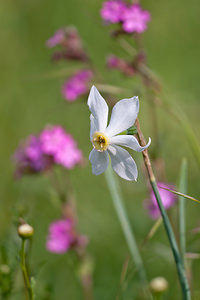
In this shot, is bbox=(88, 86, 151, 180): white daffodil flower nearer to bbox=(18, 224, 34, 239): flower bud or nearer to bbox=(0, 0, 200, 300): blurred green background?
bbox=(18, 224, 34, 239): flower bud

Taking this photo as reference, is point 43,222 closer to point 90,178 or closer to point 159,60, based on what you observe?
point 90,178

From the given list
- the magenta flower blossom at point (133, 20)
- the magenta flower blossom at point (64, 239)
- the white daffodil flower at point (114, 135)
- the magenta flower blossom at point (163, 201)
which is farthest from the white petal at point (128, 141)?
the magenta flower blossom at point (64, 239)

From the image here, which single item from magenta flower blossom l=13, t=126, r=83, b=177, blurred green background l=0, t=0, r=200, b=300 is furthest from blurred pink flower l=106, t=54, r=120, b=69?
magenta flower blossom l=13, t=126, r=83, b=177

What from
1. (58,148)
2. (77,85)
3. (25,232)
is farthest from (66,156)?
(25,232)

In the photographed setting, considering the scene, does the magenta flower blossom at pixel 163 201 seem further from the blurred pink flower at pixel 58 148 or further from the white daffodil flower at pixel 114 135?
the white daffodil flower at pixel 114 135

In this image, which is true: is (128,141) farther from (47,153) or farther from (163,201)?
(47,153)
